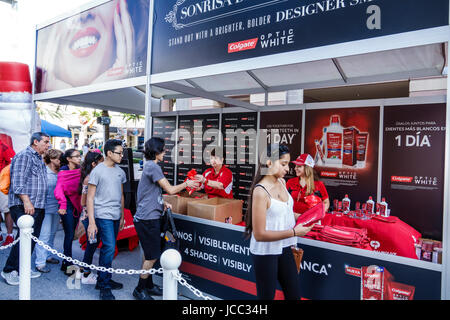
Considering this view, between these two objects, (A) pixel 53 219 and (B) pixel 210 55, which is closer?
(B) pixel 210 55

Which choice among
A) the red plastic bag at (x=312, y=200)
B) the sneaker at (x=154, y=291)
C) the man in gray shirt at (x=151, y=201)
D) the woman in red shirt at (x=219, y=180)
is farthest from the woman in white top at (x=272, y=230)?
the woman in red shirt at (x=219, y=180)

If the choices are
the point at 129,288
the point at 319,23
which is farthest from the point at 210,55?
the point at 129,288

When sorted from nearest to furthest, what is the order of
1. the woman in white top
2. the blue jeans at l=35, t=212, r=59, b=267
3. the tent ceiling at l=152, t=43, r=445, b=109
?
1. the woman in white top
2. the tent ceiling at l=152, t=43, r=445, b=109
3. the blue jeans at l=35, t=212, r=59, b=267

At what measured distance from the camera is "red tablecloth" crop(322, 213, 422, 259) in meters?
3.59

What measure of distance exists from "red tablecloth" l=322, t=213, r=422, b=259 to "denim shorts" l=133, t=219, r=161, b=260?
2.17m

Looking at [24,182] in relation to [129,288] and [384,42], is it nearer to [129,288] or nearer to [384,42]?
[129,288]

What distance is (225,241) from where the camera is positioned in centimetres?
313

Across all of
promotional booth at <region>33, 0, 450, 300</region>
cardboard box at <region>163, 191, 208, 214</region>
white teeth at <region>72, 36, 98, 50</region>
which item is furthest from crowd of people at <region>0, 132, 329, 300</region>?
white teeth at <region>72, 36, 98, 50</region>

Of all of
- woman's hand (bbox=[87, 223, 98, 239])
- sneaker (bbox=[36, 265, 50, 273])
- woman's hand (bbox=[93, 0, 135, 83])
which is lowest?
sneaker (bbox=[36, 265, 50, 273])

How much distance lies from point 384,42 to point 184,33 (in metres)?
2.12

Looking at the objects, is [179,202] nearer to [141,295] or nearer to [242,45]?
[141,295]

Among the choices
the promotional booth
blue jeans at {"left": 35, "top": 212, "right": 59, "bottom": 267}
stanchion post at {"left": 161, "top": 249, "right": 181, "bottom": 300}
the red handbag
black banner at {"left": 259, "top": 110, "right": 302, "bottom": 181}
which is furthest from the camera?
black banner at {"left": 259, "top": 110, "right": 302, "bottom": 181}

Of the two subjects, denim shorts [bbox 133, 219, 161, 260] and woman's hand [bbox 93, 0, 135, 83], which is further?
woman's hand [bbox 93, 0, 135, 83]

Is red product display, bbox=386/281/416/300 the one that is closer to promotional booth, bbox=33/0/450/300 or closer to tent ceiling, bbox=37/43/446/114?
promotional booth, bbox=33/0/450/300
